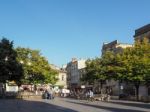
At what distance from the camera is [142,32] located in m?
99.6

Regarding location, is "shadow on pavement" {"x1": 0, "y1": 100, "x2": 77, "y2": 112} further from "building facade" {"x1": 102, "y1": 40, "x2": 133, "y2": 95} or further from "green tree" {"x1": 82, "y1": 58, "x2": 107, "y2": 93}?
"building facade" {"x1": 102, "y1": 40, "x2": 133, "y2": 95}

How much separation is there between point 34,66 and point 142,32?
81.5 feet

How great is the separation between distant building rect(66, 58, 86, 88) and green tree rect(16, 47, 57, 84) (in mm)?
59400

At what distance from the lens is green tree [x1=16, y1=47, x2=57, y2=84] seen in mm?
102062

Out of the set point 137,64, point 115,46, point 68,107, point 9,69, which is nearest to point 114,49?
point 115,46

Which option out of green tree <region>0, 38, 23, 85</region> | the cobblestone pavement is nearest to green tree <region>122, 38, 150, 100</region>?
green tree <region>0, 38, 23, 85</region>

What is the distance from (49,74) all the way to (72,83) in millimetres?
74438

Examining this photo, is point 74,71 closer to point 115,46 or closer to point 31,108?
point 115,46

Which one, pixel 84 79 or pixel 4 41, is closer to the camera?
pixel 4 41

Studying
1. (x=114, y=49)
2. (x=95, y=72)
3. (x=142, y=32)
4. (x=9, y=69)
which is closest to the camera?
(x=9, y=69)

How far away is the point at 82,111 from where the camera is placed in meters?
36.3

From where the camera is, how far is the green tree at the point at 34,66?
335 ft

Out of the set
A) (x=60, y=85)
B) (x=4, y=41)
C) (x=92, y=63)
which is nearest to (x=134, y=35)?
(x=92, y=63)

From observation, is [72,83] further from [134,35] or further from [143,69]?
[143,69]
